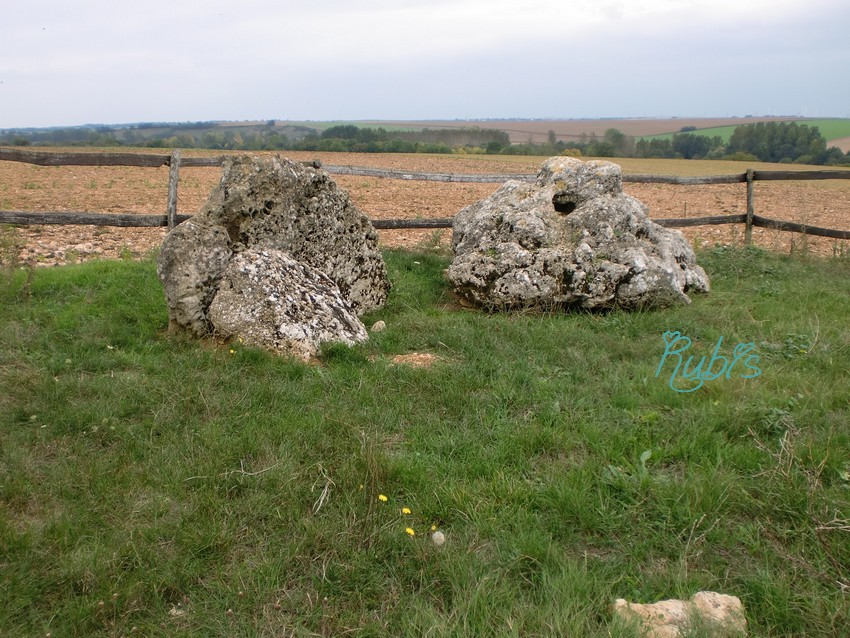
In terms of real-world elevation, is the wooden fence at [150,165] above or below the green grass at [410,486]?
above

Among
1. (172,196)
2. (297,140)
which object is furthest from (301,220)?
(297,140)

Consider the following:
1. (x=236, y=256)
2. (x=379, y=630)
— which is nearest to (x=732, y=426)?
(x=379, y=630)

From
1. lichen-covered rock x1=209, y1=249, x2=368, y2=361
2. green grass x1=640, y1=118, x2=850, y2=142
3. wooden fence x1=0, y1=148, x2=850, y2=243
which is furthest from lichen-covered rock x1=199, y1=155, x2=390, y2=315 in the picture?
green grass x1=640, y1=118, x2=850, y2=142

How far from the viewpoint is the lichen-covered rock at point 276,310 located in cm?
538

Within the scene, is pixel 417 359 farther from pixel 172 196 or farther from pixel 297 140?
pixel 297 140

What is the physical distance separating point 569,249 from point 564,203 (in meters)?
0.92

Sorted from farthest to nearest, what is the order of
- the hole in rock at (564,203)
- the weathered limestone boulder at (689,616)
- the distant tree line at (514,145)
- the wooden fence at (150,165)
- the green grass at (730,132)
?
the green grass at (730,132) < the distant tree line at (514,145) < the wooden fence at (150,165) < the hole in rock at (564,203) < the weathered limestone boulder at (689,616)

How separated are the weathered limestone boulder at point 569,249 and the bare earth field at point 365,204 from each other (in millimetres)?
2236

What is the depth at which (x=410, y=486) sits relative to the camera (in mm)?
3545

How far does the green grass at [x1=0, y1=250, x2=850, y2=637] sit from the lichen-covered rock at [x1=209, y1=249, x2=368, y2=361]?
211 mm

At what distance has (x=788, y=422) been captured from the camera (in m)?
3.98

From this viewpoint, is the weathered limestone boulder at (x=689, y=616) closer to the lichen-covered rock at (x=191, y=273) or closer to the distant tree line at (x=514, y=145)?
the lichen-covered rock at (x=191, y=273)

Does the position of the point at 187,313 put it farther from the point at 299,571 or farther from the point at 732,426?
the point at 732,426

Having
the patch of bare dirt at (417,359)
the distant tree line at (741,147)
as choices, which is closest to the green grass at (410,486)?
the patch of bare dirt at (417,359)
